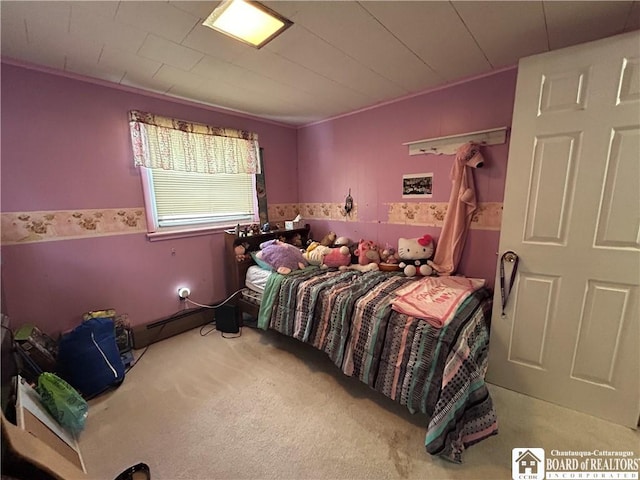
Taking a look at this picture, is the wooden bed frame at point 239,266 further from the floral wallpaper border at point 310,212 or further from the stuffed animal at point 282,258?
the floral wallpaper border at point 310,212

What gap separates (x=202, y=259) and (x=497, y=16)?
9.90 feet

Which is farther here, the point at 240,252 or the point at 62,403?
the point at 240,252

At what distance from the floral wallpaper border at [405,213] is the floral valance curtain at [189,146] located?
0.73 meters

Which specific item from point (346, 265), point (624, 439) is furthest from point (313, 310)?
point (624, 439)

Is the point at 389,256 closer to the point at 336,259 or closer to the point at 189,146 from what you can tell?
the point at 336,259

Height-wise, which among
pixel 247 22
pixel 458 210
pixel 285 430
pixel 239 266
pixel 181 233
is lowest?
pixel 285 430

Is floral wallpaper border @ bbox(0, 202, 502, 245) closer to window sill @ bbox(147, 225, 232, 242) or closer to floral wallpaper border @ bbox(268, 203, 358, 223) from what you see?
window sill @ bbox(147, 225, 232, 242)

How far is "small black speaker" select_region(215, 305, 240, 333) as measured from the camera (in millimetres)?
2797

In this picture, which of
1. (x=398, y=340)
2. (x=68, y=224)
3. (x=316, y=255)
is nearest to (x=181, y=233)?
(x=68, y=224)

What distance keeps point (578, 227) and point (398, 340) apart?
1243 mm

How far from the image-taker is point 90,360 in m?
1.92

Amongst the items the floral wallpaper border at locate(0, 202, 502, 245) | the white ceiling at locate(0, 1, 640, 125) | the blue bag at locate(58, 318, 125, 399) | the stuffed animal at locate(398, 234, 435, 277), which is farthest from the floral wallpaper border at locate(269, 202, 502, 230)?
the blue bag at locate(58, 318, 125, 399)

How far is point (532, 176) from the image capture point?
1694 mm

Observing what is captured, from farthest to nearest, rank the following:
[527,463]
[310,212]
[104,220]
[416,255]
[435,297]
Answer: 1. [310,212]
2. [416,255]
3. [104,220]
4. [435,297]
5. [527,463]
